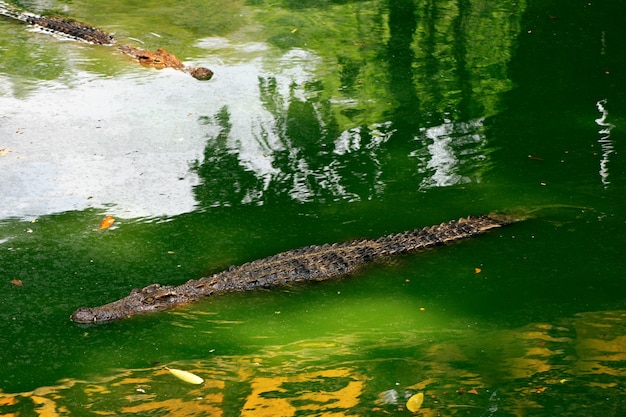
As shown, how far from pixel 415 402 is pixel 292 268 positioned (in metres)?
0.95

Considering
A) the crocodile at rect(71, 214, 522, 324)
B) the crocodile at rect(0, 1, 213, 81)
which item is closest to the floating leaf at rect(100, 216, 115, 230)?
the crocodile at rect(71, 214, 522, 324)

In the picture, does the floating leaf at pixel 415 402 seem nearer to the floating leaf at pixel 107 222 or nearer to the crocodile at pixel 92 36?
the floating leaf at pixel 107 222

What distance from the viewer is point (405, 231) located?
3988 millimetres

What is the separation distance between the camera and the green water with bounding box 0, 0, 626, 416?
307cm

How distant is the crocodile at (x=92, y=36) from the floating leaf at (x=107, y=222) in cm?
199

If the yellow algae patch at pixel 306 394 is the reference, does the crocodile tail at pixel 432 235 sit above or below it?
above

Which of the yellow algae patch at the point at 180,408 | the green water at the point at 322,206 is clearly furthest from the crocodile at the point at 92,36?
the yellow algae patch at the point at 180,408

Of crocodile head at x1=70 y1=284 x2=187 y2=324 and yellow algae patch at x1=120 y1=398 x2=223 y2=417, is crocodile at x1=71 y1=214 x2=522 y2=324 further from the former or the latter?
yellow algae patch at x1=120 y1=398 x2=223 y2=417

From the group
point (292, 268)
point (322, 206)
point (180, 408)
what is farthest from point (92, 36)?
point (180, 408)

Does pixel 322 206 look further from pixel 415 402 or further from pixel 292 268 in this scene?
pixel 415 402

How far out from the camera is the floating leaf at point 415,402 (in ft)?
9.45

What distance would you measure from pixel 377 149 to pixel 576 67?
1.95m

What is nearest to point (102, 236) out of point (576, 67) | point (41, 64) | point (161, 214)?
point (161, 214)

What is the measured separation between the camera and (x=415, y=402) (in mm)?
2906
